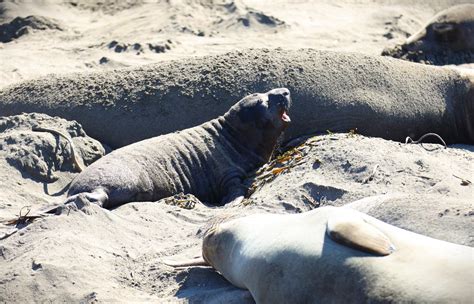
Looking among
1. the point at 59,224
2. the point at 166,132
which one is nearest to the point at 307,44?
the point at 166,132

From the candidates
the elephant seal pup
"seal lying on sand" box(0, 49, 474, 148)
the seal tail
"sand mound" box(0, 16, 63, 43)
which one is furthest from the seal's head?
"sand mound" box(0, 16, 63, 43)

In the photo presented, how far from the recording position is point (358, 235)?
3713 mm

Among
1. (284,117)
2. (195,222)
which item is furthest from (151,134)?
(195,222)

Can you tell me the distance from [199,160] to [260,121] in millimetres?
598

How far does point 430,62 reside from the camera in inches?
404

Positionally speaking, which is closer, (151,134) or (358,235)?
(358,235)

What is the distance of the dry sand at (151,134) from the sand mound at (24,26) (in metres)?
0.03

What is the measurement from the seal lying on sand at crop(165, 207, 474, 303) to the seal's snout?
3.20 meters

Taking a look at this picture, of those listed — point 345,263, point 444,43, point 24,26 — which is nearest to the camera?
point 345,263

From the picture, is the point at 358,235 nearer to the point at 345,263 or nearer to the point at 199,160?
the point at 345,263

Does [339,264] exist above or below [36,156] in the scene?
above

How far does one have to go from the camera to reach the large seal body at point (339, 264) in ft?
11.2

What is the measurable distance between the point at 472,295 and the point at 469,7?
330 inches

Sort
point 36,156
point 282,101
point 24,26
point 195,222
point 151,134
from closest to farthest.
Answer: point 195,222 < point 36,156 < point 282,101 < point 151,134 < point 24,26
